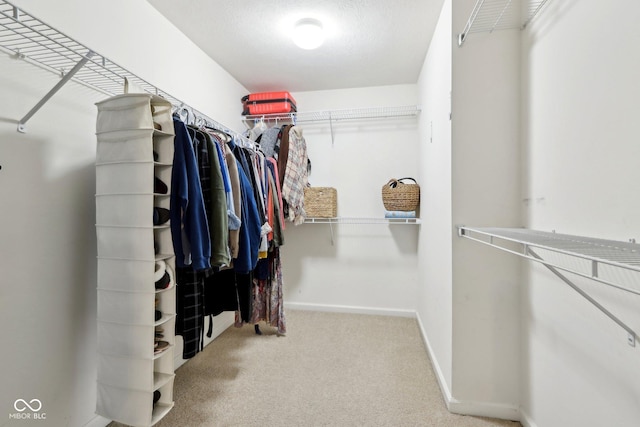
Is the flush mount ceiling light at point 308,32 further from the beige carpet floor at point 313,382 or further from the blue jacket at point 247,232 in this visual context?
the beige carpet floor at point 313,382

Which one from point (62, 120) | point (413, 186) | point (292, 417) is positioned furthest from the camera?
point (413, 186)

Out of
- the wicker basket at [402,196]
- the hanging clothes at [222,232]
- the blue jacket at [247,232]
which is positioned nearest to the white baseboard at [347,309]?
the hanging clothes at [222,232]

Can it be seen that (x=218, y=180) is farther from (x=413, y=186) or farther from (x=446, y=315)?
(x=413, y=186)

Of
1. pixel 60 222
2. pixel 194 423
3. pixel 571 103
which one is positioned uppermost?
pixel 571 103

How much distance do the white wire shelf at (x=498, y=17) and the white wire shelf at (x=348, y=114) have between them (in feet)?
4.20

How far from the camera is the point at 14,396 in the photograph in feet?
3.34

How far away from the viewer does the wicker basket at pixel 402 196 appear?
8.05 feet

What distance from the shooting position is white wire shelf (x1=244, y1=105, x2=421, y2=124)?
2680mm

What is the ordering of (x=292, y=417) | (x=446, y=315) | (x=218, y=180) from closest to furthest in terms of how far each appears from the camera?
(x=218, y=180)
(x=292, y=417)
(x=446, y=315)

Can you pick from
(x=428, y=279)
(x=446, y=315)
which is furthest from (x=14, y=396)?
(x=428, y=279)

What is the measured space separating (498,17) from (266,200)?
162cm

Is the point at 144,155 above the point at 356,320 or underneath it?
above

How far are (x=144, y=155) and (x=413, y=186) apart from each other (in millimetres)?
2096

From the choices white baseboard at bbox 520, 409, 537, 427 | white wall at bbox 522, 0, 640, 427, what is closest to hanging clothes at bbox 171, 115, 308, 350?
white wall at bbox 522, 0, 640, 427
